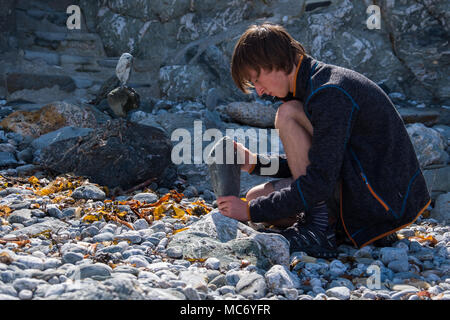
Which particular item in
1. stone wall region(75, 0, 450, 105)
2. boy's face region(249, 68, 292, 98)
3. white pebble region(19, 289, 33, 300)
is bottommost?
white pebble region(19, 289, 33, 300)

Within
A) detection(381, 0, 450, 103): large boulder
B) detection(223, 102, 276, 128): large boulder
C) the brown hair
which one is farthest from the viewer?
detection(381, 0, 450, 103): large boulder

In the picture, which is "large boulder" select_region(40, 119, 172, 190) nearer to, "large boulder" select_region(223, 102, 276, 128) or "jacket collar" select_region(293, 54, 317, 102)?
"large boulder" select_region(223, 102, 276, 128)

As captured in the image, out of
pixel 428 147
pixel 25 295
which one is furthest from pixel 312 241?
pixel 428 147

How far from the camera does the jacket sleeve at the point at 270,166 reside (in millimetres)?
2727

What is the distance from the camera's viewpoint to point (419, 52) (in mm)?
6168

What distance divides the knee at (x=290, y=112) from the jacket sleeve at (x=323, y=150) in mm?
156

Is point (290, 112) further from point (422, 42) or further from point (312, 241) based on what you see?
point (422, 42)

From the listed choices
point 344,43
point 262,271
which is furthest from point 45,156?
point 344,43

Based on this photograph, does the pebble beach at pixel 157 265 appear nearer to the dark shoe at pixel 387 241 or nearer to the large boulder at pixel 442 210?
the dark shoe at pixel 387 241

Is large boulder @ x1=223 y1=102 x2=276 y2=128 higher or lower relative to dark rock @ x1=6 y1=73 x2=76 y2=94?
lower

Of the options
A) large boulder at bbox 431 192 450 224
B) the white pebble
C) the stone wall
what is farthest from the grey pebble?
the stone wall

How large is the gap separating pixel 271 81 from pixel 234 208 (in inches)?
27.1

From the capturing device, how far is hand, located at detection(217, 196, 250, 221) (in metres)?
2.38

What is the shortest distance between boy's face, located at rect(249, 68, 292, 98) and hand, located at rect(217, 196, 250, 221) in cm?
58
